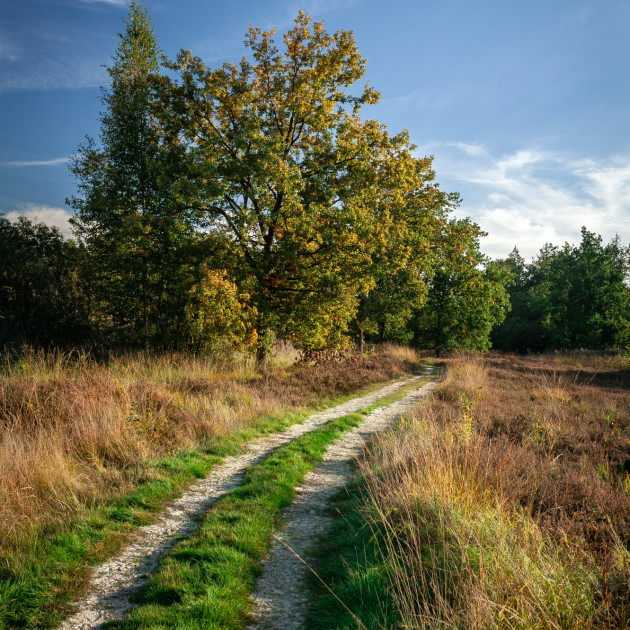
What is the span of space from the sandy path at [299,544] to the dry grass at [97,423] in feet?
8.21

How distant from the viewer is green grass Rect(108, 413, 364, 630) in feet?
11.1

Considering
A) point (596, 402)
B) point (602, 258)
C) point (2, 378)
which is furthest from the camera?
point (602, 258)

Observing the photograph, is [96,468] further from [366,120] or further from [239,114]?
[366,120]

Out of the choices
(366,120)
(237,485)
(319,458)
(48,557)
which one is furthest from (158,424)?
(366,120)

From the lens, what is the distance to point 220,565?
4.11 metres

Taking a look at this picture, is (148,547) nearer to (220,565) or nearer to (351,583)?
(220,565)

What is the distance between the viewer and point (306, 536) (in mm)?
5055

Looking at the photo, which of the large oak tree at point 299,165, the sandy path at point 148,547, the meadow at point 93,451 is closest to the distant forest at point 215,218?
the large oak tree at point 299,165

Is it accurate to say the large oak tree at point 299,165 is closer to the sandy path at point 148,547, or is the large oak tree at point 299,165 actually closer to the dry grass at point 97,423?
the dry grass at point 97,423

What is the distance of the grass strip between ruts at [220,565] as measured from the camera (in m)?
3.40

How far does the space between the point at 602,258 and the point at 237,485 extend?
41.6 metres

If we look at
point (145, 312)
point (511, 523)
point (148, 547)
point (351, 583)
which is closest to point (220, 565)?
point (148, 547)

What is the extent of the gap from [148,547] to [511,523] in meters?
3.93

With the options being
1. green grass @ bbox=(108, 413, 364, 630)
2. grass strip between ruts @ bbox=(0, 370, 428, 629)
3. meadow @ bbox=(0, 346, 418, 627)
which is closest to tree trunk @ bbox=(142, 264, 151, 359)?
meadow @ bbox=(0, 346, 418, 627)
